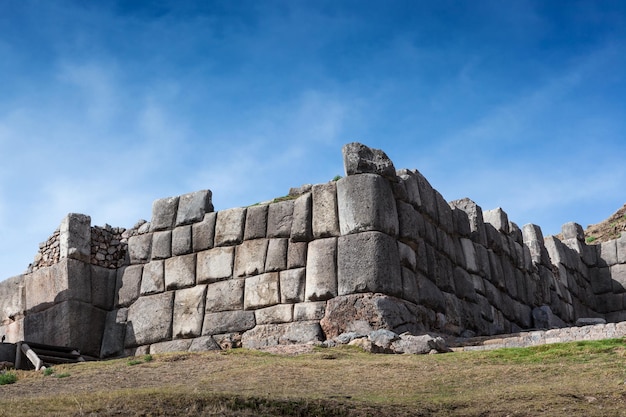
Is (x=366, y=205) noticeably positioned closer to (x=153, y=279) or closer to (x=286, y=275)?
(x=286, y=275)

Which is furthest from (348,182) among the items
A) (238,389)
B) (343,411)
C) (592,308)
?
(592,308)

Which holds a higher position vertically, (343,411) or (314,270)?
(314,270)

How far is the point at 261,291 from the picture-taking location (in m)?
18.7

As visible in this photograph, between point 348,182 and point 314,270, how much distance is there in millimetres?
1965

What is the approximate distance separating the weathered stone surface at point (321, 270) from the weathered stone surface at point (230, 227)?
2.10m

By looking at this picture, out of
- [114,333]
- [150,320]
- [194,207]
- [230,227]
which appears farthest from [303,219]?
[114,333]

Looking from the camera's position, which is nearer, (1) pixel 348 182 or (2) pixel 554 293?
(1) pixel 348 182

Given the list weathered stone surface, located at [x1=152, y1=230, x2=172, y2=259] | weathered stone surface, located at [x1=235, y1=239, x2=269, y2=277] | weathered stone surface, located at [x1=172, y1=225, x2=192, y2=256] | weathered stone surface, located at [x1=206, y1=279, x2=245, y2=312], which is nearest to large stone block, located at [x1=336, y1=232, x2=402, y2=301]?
weathered stone surface, located at [x1=235, y1=239, x2=269, y2=277]

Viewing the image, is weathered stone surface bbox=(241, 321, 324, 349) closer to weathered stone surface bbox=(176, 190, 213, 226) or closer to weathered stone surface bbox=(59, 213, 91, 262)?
weathered stone surface bbox=(176, 190, 213, 226)

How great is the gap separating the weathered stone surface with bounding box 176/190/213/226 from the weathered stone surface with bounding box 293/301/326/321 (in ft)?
12.9

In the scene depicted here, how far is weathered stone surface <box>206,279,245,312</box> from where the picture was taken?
19.0 m

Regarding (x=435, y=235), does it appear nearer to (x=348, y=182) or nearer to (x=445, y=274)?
(x=445, y=274)

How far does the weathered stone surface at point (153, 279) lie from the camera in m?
20.3

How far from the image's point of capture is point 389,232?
1791 cm
